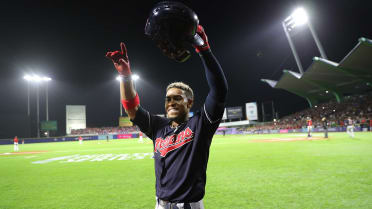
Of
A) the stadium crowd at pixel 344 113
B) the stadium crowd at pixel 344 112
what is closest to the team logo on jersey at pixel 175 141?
the stadium crowd at pixel 344 113

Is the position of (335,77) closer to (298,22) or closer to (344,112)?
(344,112)

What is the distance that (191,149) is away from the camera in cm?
191

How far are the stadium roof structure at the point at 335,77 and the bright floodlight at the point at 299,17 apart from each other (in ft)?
29.5

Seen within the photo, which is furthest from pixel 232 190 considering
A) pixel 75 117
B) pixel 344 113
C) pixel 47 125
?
pixel 75 117

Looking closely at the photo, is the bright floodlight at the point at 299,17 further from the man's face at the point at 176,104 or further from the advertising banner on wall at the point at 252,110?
the man's face at the point at 176,104

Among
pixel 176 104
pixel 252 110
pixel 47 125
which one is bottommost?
pixel 176 104

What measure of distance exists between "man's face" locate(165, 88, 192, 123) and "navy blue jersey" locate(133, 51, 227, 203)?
10cm

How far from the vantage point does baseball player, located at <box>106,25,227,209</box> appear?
175 centimetres

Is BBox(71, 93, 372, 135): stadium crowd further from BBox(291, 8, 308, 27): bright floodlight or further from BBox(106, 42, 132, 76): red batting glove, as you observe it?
BBox(106, 42, 132, 76): red batting glove

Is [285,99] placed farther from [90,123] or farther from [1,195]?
[1,195]

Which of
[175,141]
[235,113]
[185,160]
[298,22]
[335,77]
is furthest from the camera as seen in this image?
[235,113]

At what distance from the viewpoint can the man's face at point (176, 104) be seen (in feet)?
6.82

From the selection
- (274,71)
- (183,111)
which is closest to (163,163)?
(183,111)

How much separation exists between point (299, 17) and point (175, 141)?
154 feet
